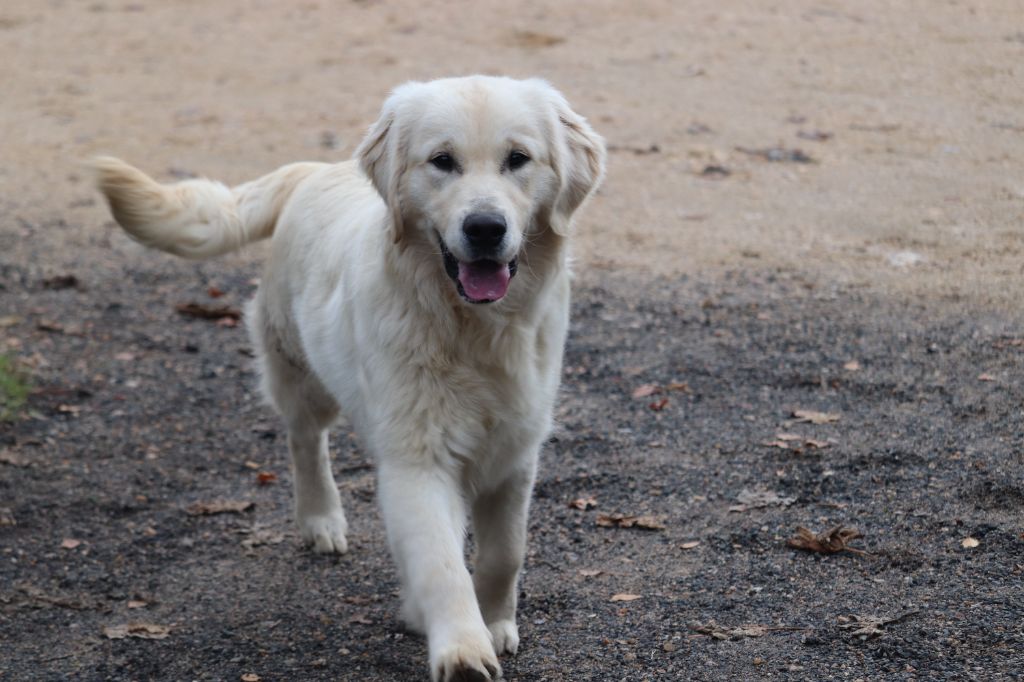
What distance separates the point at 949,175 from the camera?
343 inches

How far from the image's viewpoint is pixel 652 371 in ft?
21.3

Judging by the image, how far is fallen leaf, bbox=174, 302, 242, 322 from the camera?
757cm

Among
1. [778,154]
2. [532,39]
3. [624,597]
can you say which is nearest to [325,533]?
[624,597]

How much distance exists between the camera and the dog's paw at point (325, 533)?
5070 millimetres

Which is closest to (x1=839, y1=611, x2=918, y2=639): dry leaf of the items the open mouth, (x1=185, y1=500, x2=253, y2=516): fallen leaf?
the open mouth

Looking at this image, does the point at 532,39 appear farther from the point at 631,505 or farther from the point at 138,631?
the point at 138,631

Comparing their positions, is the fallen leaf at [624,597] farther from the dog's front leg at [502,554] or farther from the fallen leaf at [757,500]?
the fallen leaf at [757,500]

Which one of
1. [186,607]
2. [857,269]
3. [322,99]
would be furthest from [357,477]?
[322,99]

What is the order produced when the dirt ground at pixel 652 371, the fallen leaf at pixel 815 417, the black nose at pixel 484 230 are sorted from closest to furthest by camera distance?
the black nose at pixel 484 230, the dirt ground at pixel 652 371, the fallen leaf at pixel 815 417

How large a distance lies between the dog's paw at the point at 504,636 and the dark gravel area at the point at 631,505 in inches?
2.5

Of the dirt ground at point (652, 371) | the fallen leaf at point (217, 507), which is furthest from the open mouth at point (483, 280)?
the fallen leaf at point (217, 507)

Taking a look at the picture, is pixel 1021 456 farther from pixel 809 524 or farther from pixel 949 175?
pixel 949 175

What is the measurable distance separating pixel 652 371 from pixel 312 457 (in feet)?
6.67

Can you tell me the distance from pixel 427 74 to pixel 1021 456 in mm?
7409
